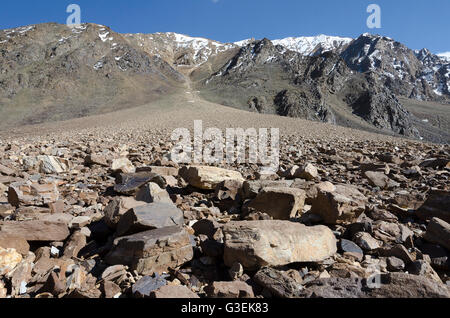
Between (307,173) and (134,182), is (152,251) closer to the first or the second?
(134,182)

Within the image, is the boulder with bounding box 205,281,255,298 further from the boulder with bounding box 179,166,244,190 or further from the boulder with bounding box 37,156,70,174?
the boulder with bounding box 37,156,70,174

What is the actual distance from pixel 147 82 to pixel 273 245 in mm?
64633

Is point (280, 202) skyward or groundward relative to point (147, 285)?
skyward

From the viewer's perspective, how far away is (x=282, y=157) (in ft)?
23.7

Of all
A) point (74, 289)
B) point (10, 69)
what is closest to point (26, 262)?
point (74, 289)

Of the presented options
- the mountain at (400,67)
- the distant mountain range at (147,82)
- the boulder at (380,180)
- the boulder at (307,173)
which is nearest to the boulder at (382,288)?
the boulder at (307,173)

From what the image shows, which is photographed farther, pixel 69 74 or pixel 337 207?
pixel 69 74

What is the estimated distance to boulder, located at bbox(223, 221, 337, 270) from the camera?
2197 mm

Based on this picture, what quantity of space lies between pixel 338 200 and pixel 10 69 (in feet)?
214

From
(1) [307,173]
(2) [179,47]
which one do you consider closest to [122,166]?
(1) [307,173]

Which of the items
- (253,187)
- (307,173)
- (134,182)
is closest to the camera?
(253,187)

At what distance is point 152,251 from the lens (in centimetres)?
224

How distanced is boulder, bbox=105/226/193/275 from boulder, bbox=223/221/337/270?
399 millimetres

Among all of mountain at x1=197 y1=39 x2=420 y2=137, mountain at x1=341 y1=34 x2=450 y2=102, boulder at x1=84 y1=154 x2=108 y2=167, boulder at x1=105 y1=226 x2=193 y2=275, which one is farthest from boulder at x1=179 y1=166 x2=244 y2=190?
mountain at x1=341 y1=34 x2=450 y2=102
